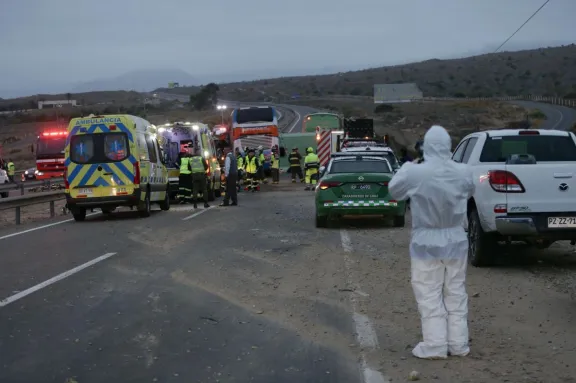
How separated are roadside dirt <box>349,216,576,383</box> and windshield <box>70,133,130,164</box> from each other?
920 cm

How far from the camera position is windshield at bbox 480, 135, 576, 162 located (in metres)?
11.2

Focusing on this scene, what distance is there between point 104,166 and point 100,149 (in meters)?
0.47

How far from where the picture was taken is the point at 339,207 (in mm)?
16250

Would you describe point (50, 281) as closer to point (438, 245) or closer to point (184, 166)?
point (438, 245)

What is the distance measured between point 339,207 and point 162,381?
10.3m

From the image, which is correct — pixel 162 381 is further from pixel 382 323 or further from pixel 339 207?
pixel 339 207

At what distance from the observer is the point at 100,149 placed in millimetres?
20453

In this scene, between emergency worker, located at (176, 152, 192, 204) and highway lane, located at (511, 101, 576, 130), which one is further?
highway lane, located at (511, 101, 576, 130)

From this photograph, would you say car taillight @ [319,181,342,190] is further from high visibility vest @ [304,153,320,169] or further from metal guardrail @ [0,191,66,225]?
high visibility vest @ [304,153,320,169]

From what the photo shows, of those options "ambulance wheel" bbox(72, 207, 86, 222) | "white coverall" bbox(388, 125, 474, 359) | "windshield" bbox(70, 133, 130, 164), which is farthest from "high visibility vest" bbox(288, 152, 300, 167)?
"white coverall" bbox(388, 125, 474, 359)

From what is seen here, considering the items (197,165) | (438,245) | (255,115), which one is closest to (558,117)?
(255,115)

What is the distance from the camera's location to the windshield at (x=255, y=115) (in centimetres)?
4205

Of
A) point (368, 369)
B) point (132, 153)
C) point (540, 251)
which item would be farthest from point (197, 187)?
point (368, 369)

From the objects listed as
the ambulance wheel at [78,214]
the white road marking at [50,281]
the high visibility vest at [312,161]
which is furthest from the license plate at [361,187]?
the high visibility vest at [312,161]
